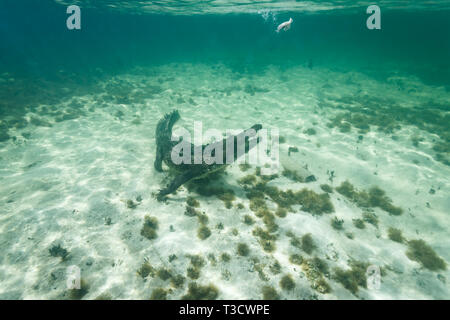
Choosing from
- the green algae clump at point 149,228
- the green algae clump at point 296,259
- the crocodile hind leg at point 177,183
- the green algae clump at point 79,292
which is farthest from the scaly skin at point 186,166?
the green algae clump at point 296,259

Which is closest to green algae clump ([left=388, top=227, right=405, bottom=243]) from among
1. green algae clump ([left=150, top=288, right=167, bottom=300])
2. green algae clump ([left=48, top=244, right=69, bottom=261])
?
green algae clump ([left=150, top=288, right=167, bottom=300])

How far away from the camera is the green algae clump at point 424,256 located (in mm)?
6766

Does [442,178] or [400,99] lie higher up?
[400,99]

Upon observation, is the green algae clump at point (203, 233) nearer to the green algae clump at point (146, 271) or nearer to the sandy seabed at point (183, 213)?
the sandy seabed at point (183, 213)

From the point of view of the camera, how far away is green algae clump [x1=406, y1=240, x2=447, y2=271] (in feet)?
22.2

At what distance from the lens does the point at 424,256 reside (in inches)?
276

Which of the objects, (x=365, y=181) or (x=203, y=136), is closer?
(x=365, y=181)

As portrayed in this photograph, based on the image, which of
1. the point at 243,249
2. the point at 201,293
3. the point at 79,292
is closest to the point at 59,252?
the point at 79,292

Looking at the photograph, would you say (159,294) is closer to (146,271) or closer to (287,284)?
(146,271)

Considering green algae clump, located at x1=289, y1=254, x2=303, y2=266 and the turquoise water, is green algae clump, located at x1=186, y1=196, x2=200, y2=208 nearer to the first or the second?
the turquoise water

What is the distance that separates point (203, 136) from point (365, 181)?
8977mm

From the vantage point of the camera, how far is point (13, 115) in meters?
16.2
